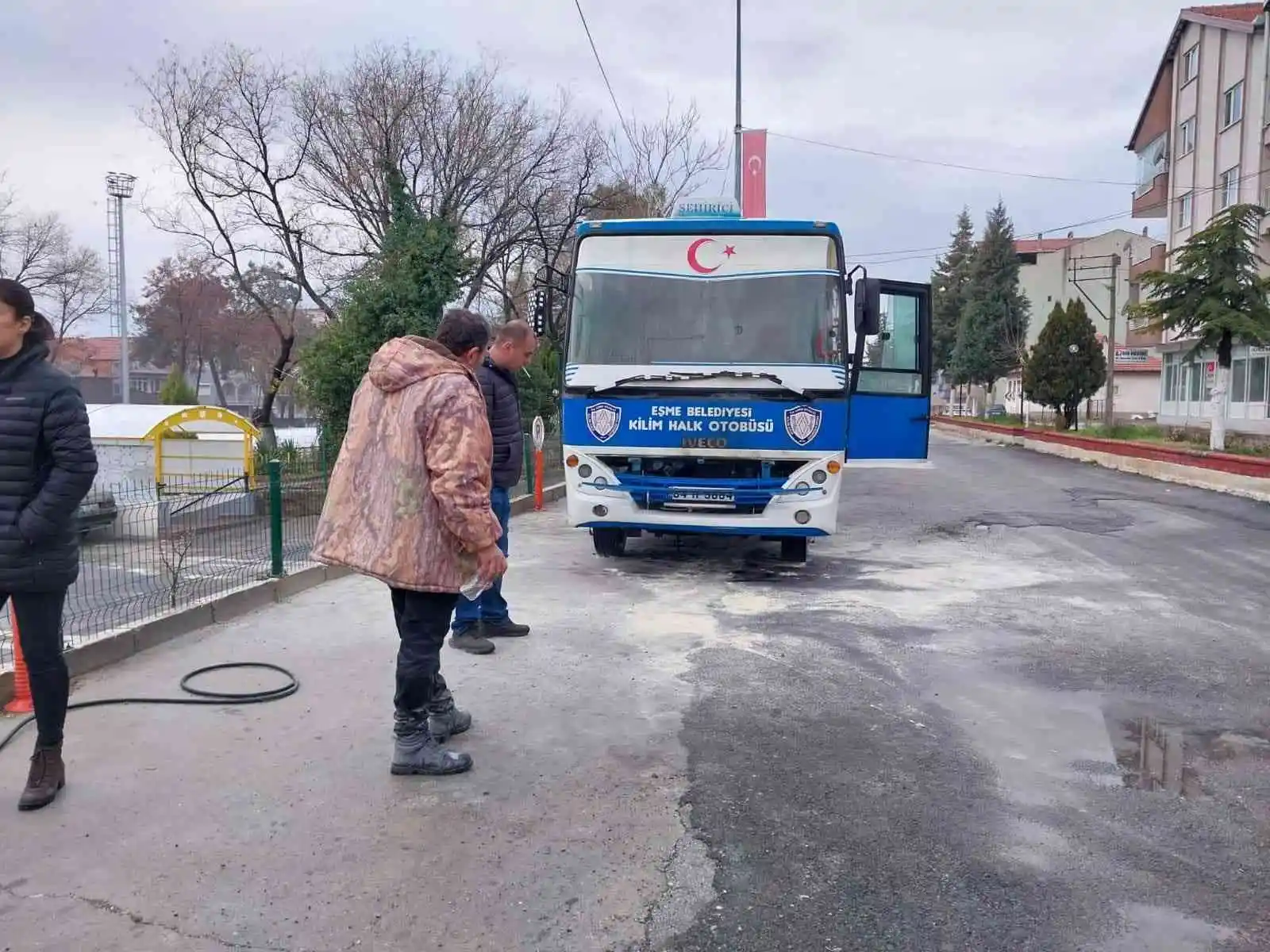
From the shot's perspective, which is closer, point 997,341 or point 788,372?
point 788,372

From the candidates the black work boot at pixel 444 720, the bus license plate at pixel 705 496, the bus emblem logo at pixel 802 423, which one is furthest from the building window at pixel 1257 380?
the black work boot at pixel 444 720

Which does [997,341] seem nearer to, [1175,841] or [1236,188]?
[1236,188]

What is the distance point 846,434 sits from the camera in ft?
29.8

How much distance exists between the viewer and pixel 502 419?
6191 mm

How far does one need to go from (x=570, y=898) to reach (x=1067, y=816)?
6.47 ft

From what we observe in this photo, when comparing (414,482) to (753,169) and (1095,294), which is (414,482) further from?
(1095,294)

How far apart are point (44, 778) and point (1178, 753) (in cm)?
478

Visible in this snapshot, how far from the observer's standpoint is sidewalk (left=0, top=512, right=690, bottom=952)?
3.08m

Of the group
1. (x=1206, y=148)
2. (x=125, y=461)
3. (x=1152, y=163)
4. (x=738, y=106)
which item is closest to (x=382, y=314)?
(x=125, y=461)

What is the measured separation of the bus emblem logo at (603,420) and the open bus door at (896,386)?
7.25 ft

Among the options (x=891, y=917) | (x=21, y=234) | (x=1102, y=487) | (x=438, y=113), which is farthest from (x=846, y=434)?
(x=21, y=234)

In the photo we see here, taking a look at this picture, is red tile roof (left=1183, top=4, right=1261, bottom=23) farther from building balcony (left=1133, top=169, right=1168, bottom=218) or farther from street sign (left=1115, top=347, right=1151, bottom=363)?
street sign (left=1115, top=347, right=1151, bottom=363)

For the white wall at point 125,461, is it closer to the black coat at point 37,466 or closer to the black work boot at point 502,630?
the black work boot at point 502,630

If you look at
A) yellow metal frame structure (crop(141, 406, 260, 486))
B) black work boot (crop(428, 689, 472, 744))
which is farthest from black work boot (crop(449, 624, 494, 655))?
yellow metal frame structure (crop(141, 406, 260, 486))
